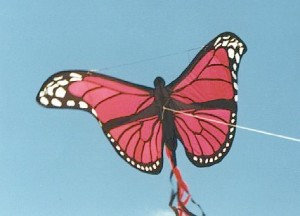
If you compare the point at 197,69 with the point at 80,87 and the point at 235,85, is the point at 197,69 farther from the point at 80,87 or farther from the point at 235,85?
the point at 80,87

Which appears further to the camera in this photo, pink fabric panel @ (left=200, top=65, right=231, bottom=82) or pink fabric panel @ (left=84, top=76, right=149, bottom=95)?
pink fabric panel @ (left=200, top=65, right=231, bottom=82)

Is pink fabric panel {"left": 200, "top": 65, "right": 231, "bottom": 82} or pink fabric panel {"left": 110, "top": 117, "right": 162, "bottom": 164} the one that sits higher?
pink fabric panel {"left": 200, "top": 65, "right": 231, "bottom": 82}

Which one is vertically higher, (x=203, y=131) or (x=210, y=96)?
(x=210, y=96)

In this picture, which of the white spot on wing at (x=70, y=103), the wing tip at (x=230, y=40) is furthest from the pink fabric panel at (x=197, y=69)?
the white spot on wing at (x=70, y=103)

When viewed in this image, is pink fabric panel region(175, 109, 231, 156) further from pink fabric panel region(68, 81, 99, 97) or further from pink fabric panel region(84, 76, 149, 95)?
pink fabric panel region(68, 81, 99, 97)

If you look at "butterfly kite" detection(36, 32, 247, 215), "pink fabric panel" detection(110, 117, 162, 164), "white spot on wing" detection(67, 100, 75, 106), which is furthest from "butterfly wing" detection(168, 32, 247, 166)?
"white spot on wing" detection(67, 100, 75, 106)

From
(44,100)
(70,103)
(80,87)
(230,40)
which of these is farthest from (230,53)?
(44,100)

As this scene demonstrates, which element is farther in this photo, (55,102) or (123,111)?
(123,111)

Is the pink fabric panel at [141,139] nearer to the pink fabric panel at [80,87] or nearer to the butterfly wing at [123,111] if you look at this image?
the butterfly wing at [123,111]

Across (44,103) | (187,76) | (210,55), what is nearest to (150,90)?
(187,76)
